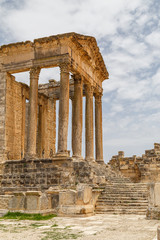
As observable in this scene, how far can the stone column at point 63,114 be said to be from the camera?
16344mm

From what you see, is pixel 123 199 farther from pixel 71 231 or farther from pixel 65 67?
pixel 65 67

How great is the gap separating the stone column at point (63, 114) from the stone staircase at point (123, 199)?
11.1ft

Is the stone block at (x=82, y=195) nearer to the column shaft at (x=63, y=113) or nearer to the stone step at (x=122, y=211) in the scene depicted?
the stone step at (x=122, y=211)

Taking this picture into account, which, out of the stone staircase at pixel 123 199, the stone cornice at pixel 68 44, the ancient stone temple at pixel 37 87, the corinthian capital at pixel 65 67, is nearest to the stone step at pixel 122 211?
the stone staircase at pixel 123 199

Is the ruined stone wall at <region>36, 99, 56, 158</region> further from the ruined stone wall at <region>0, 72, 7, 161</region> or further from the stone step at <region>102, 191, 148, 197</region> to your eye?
the stone step at <region>102, 191, 148, 197</region>

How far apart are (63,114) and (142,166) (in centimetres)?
677

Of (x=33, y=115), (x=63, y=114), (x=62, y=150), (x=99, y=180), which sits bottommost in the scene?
(x=99, y=180)

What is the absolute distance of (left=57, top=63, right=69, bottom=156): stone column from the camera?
53.6 feet

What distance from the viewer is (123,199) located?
12.9 metres

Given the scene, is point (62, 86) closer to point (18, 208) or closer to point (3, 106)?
point (3, 106)

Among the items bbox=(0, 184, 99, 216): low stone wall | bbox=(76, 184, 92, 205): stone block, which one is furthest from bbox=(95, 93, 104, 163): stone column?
bbox=(76, 184, 92, 205): stone block

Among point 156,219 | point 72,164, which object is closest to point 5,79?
point 72,164

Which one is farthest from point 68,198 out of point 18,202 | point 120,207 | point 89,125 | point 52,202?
point 89,125

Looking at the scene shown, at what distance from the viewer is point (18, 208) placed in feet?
34.5
